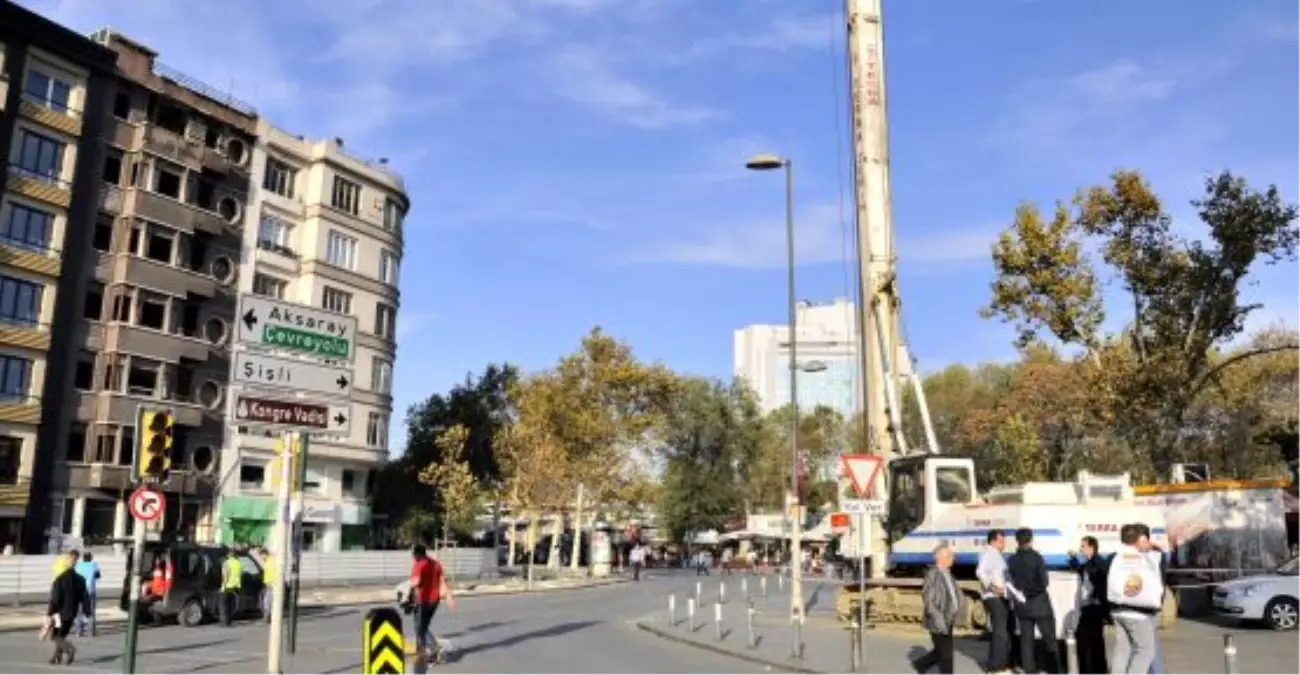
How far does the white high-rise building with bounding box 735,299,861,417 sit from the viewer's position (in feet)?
366

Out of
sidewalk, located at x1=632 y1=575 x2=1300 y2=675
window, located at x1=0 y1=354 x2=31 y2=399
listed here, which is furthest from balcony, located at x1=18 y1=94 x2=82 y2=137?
sidewalk, located at x1=632 y1=575 x2=1300 y2=675

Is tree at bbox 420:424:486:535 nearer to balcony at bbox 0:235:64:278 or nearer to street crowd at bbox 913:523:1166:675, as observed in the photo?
balcony at bbox 0:235:64:278

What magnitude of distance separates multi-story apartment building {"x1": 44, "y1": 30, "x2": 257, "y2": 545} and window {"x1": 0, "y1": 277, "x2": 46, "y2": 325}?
2008 millimetres

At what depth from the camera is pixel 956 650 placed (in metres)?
17.8

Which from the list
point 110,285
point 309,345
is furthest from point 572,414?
point 309,345

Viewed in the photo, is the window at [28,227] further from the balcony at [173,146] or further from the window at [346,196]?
the window at [346,196]

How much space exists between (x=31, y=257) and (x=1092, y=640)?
38.4 metres

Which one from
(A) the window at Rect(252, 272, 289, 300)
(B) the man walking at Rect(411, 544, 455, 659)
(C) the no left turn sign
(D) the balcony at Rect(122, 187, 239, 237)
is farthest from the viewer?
(A) the window at Rect(252, 272, 289, 300)

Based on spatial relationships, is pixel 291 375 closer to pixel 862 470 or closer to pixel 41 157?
pixel 862 470

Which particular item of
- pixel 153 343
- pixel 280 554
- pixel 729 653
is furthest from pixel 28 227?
pixel 280 554

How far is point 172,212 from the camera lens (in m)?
44.2

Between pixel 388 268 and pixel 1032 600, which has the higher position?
pixel 388 268

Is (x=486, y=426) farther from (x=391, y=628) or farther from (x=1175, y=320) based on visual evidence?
(x=391, y=628)

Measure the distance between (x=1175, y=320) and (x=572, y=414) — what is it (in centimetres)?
3253
